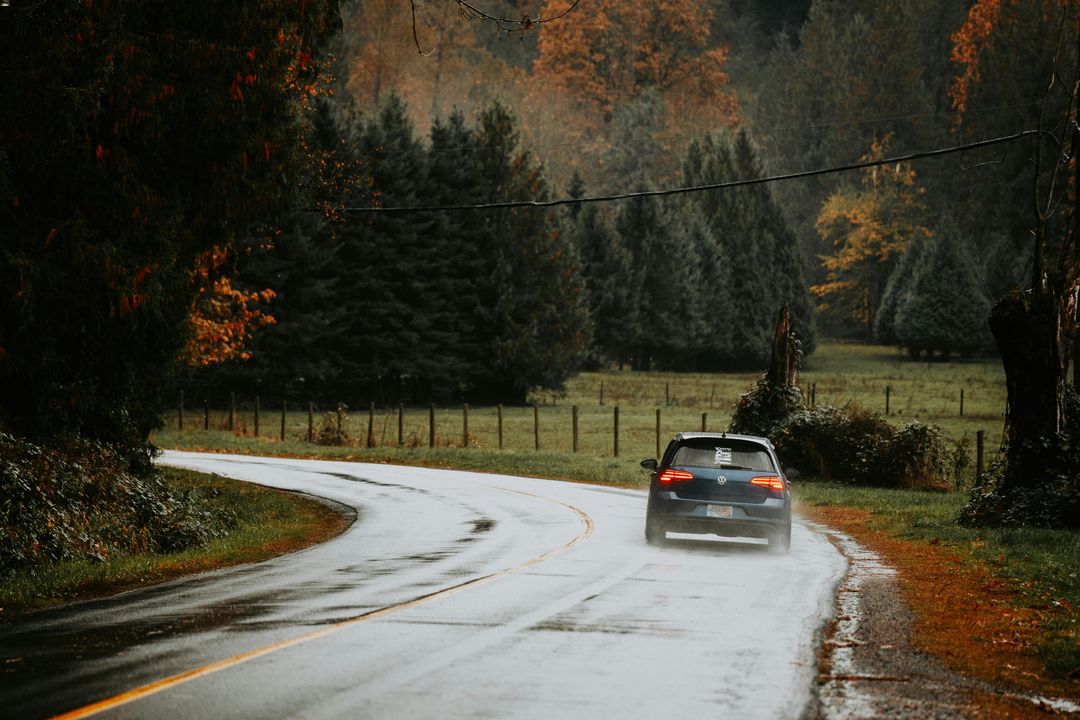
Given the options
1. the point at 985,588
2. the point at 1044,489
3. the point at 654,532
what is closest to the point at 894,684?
the point at 985,588

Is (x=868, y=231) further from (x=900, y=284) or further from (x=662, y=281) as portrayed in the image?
(x=662, y=281)

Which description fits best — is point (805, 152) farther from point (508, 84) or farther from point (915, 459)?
point (915, 459)

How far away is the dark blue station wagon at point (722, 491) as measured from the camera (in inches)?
725

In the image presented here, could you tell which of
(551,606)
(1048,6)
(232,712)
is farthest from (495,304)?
(232,712)

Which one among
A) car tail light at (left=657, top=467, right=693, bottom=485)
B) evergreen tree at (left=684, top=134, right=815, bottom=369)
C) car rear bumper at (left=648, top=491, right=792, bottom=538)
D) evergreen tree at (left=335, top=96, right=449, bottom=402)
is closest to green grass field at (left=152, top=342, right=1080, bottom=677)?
evergreen tree at (left=335, top=96, right=449, bottom=402)

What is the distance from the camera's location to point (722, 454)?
1886 centimetres

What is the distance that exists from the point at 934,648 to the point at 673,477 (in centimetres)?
761

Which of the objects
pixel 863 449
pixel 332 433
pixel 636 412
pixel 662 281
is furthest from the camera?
pixel 662 281

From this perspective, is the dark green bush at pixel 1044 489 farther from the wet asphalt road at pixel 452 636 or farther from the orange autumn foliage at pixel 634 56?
the orange autumn foliage at pixel 634 56

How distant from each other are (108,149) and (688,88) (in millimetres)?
93631

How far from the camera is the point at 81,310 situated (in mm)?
17922

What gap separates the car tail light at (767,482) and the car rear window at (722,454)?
0.16 meters

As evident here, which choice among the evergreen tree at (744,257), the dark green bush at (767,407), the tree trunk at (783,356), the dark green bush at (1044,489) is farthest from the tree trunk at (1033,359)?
the evergreen tree at (744,257)

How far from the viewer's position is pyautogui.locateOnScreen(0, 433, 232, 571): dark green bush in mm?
15805
